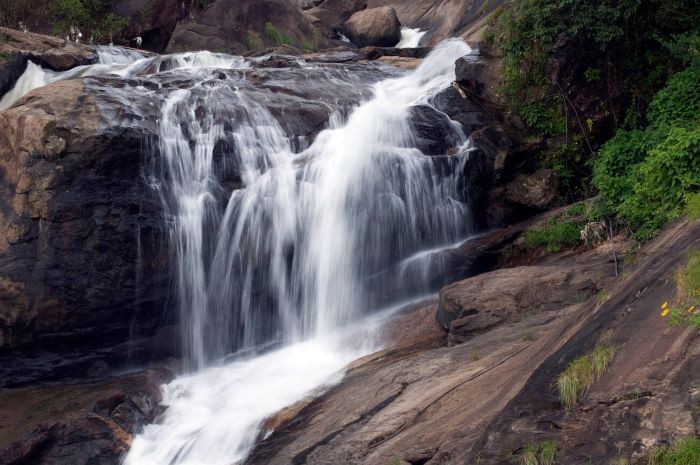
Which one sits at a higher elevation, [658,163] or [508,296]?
[658,163]

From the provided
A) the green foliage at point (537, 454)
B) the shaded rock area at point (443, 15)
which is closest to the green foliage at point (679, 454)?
the green foliage at point (537, 454)

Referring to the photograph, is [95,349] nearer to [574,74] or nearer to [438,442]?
[438,442]

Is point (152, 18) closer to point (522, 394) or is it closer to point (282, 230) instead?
point (282, 230)

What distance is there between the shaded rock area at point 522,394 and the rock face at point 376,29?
67.7ft

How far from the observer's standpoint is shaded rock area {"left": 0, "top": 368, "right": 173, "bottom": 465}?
31.6 feet

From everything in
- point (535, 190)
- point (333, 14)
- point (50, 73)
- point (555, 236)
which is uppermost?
point (333, 14)

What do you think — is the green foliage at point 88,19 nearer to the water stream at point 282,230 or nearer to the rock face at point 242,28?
the rock face at point 242,28

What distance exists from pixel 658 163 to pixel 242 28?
20.2 meters

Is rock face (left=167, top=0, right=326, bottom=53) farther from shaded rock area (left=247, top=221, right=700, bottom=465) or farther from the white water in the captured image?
shaded rock area (left=247, top=221, right=700, bottom=465)

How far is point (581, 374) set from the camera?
19.0 feet

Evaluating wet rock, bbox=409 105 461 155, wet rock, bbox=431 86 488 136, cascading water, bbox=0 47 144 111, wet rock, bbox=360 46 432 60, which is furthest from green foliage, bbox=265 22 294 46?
wet rock, bbox=409 105 461 155

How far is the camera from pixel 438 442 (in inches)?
251

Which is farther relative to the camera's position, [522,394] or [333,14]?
[333,14]

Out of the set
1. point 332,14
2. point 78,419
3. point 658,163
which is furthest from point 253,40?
point 658,163
